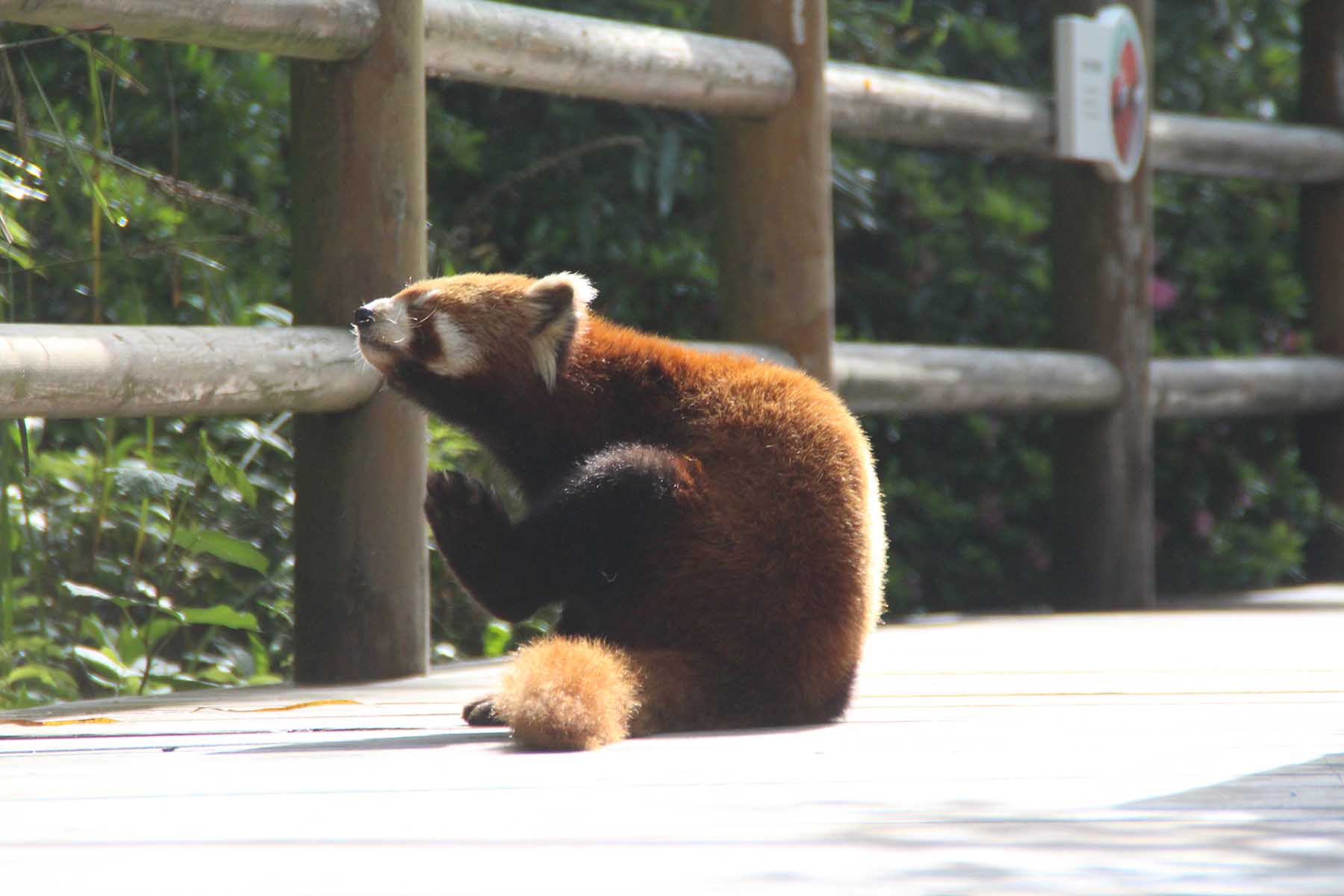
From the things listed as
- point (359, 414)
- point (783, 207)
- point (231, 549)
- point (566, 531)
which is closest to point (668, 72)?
point (783, 207)

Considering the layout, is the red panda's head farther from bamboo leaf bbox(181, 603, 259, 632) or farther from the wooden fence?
bamboo leaf bbox(181, 603, 259, 632)

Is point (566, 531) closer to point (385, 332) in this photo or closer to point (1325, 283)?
point (385, 332)

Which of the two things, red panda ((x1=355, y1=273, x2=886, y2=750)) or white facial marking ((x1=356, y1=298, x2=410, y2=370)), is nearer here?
red panda ((x1=355, y1=273, x2=886, y2=750))

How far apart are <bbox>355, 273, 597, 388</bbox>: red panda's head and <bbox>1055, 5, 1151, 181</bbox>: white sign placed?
2.82 meters

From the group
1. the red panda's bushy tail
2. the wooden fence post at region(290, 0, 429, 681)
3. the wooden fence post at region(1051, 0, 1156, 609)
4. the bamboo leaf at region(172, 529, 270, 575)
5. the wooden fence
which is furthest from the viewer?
the wooden fence post at region(1051, 0, 1156, 609)

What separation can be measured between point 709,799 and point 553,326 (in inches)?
36.3

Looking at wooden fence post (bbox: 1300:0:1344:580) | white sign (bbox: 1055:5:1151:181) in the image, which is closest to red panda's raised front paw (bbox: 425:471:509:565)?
white sign (bbox: 1055:5:1151:181)

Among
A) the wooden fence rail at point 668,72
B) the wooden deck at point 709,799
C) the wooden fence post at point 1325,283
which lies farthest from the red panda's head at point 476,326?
the wooden fence post at point 1325,283

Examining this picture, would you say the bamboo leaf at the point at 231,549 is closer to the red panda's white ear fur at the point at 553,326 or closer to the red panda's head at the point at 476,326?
the red panda's head at the point at 476,326

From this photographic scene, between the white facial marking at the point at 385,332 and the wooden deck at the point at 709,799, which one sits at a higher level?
the white facial marking at the point at 385,332

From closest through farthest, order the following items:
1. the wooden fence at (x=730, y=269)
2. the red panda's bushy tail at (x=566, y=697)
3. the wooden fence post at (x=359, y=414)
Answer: the red panda's bushy tail at (x=566, y=697) < the wooden fence at (x=730, y=269) < the wooden fence post at (x=359, y=414)

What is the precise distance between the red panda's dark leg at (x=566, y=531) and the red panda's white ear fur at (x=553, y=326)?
19 cm

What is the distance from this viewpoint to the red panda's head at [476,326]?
236cm

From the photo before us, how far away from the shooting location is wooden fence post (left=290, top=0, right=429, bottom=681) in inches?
117
